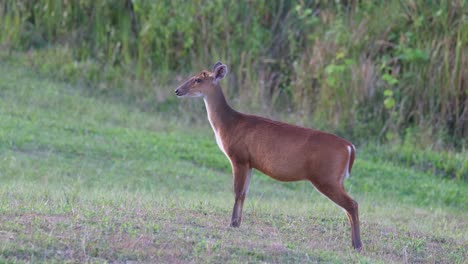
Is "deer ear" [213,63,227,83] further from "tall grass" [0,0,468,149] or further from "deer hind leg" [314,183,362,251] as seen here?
"tall grass" [0,0,468,149]

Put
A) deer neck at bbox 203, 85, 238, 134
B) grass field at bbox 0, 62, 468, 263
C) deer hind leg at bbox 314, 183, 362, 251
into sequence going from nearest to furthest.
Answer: grass field at bbox 0, 62, 468, 263
deer hind leg at bbox 314, 183, 362, 251
deer neck at bbox 203, 85, 238, 134

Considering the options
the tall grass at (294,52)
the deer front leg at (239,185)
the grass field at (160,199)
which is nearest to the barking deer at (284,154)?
the deer front leg at (239,185)

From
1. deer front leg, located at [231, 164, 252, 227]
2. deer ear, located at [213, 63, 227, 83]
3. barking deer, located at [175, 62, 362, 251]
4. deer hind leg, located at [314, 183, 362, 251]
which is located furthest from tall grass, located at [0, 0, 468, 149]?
deer hind leg, located at [314, 183, 362, 251]

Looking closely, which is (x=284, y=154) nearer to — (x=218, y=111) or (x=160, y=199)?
(x=218, y=111)

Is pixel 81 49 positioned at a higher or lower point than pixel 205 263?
lower

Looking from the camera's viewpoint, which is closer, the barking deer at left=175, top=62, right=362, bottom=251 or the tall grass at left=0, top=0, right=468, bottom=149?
the barking deer at left=175, top=62, right=362, bottom=251

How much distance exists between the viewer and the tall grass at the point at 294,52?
47.6 feet

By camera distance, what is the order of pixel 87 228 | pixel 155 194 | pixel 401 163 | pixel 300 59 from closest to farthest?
pixel 87 228
pixel 155 194
pixel 401 163
pixel 300 59

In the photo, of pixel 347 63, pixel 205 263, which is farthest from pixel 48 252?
pixel 347 63

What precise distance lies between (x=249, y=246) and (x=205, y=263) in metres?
0.62

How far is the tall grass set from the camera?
1451cm

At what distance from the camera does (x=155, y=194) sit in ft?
34.7

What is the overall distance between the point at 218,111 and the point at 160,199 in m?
1.64

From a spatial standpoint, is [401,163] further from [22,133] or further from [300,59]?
[22,133]
